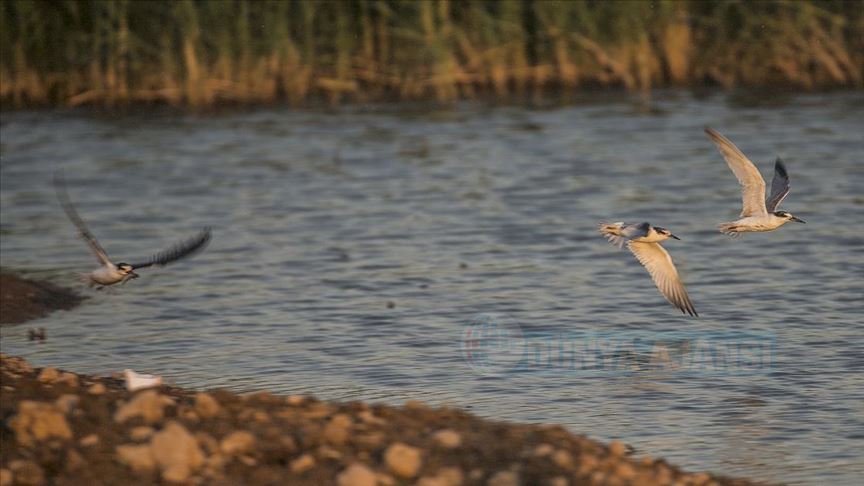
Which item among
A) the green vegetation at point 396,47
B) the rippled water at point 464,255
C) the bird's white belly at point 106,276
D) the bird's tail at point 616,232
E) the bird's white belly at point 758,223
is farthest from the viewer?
the green vegetation at point 396,47

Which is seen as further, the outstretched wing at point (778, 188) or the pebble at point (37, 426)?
the outstretched wing at point (778, 188)

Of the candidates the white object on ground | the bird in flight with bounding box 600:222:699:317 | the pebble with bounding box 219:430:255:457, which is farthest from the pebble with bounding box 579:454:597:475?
the bird in flight with bounding box 600:222:699:317

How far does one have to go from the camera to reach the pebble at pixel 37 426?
21.4ft

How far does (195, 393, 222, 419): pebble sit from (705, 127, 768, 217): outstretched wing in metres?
4.79

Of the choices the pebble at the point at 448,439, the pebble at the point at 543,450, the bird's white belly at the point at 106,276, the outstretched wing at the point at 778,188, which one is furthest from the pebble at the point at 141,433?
the outstretched wing at the point at 778,188

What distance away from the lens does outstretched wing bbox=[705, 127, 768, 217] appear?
10.8 metres

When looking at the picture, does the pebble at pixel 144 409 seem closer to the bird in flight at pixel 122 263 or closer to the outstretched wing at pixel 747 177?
the bird in flight at pixel 122 263

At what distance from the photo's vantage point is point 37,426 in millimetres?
6527

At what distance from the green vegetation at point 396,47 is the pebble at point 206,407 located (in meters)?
16.0

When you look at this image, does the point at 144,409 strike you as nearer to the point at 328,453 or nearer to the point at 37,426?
the point at 37,426

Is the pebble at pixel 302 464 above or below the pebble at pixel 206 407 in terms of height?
below

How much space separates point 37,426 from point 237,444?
0.79m

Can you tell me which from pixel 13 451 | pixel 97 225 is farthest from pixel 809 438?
pixel 97 225

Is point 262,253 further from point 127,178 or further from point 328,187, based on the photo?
point 127,178
